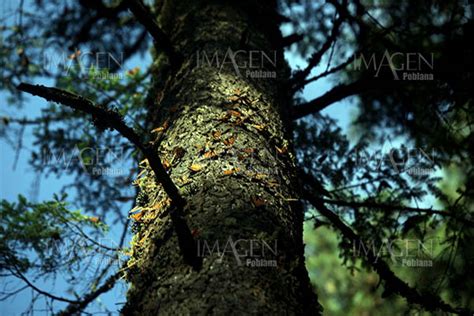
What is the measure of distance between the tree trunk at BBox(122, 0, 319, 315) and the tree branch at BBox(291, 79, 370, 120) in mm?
782

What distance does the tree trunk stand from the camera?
148cm

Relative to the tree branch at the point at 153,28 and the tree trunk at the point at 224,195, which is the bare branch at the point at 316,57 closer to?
the tree trunk at the point at 224,195

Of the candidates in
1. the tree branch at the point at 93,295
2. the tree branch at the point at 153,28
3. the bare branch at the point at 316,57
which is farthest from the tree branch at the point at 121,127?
the bare branch at the point at 316,57

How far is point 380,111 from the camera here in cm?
568

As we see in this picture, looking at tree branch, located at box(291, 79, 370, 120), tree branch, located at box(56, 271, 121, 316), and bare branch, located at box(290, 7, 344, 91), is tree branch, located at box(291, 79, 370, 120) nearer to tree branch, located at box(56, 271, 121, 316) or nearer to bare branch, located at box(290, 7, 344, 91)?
bare branch, located at box(290, 7, 344, 91)

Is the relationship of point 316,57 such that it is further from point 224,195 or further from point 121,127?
point 121,127

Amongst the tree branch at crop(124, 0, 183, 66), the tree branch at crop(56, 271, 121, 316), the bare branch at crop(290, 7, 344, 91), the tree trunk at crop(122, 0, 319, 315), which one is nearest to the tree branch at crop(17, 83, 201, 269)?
→ the tree trunk at crop(122, 0, 319, 315)

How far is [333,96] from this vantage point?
371 cm

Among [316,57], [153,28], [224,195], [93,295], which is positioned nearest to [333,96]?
[316,57]

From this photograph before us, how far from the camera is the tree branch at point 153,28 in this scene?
260 centimetres

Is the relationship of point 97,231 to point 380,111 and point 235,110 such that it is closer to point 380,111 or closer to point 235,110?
point 235,110

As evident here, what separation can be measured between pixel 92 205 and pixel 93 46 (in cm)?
200

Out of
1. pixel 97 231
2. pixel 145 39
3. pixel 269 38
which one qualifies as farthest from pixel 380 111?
pixel 97 231

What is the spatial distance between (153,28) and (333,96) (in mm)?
1654
